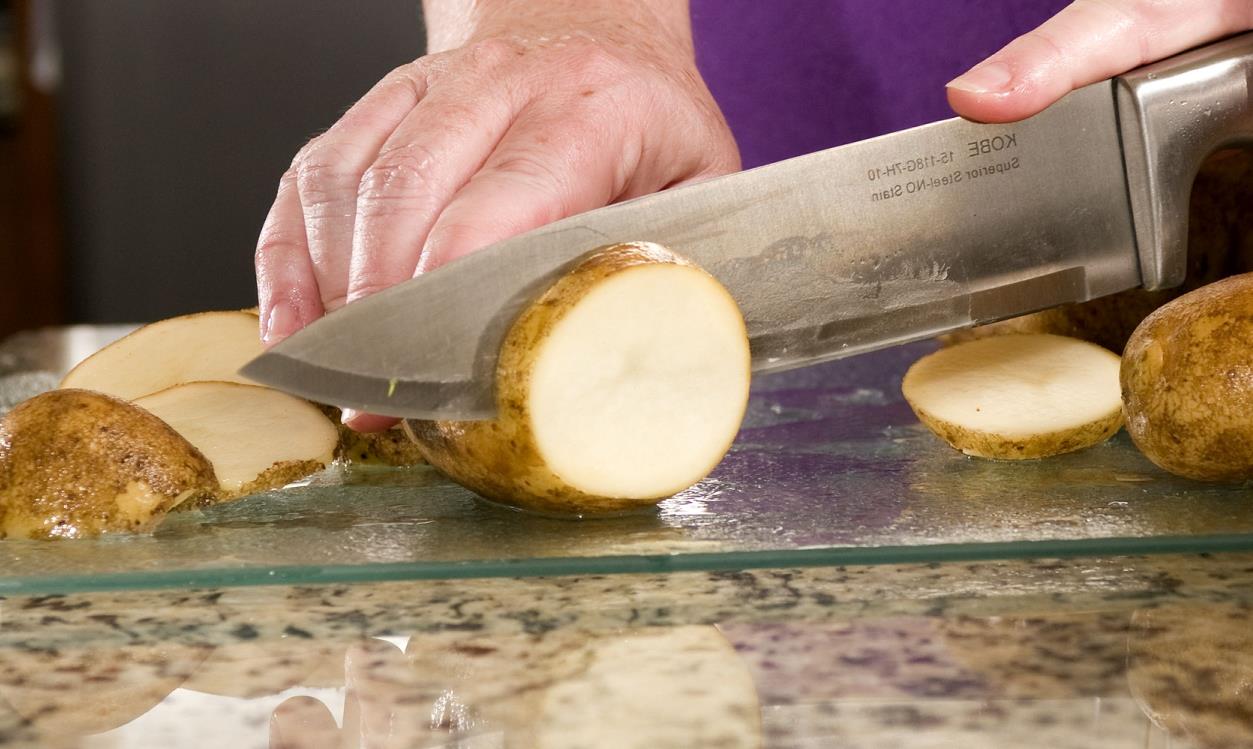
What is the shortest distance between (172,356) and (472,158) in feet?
1.52

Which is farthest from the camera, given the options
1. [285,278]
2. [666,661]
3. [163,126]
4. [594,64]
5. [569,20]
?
[163,126]

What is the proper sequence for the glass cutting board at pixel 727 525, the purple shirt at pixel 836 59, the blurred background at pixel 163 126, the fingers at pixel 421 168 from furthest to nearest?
the blurred background at pixel 163 126
the purple shirt at pixel 836 59
the fingers at pixel 421 168
the glass cutting board at pixel 727 525

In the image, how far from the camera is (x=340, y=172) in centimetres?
144

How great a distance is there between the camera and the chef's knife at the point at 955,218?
1312 millimetres

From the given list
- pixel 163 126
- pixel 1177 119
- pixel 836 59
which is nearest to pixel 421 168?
pixel 1177 119

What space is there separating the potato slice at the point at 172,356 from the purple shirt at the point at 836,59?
1.28m

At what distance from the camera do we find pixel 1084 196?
142 centimetres

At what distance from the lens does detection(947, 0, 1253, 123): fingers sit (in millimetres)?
1321

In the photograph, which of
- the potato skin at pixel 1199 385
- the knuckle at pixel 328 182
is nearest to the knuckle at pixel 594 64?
the knuckle at pixel 328 182

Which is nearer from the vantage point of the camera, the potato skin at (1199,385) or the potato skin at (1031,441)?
the potato skin at (1199,385)

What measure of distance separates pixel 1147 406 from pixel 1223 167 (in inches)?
18.3

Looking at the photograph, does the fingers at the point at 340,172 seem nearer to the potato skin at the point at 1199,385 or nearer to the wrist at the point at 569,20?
the wrist at the point at 569,20

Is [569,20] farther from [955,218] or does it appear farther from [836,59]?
[836,59]

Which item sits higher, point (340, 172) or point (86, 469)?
point (340, 172)
